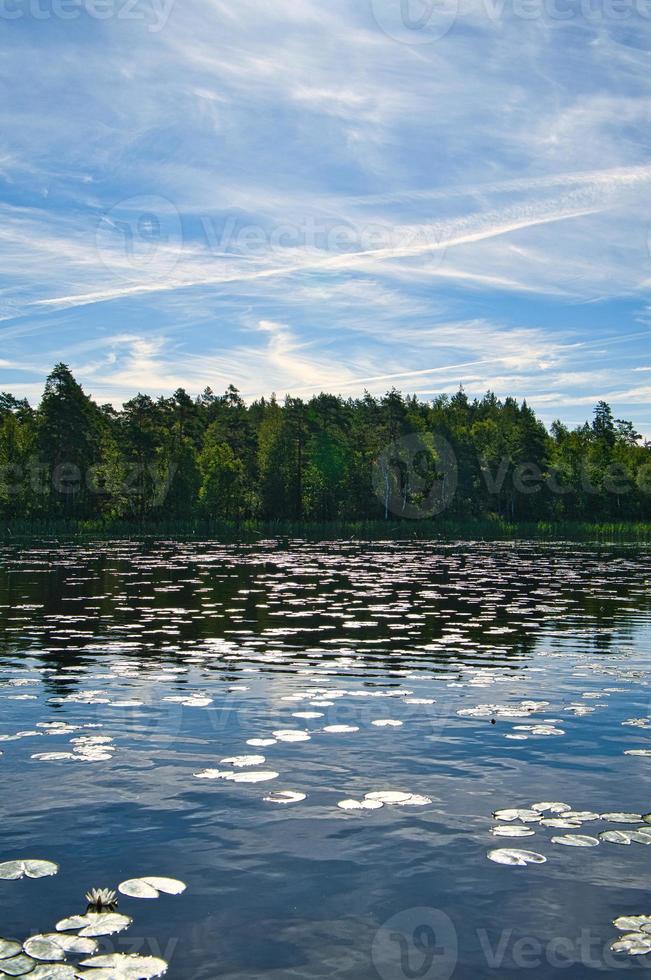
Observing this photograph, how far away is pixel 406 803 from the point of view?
8.30m

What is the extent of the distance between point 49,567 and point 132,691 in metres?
28.5

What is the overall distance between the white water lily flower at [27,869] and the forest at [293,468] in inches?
3265

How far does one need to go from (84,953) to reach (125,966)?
361 millimetres

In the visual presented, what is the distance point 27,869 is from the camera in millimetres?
6703

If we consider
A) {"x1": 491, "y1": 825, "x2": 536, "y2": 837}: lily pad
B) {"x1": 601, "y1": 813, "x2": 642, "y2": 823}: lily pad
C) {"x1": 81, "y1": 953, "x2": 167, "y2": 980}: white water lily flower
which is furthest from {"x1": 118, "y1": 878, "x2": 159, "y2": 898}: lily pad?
{"x1": 601, "y1": 813, "x2": 642, "y2": 823}: lily pad

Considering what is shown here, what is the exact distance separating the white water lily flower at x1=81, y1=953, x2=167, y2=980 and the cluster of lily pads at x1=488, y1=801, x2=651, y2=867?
3.13 m

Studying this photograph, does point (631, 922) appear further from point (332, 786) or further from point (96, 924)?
point (96, 924)

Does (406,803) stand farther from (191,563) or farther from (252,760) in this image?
(191,563)

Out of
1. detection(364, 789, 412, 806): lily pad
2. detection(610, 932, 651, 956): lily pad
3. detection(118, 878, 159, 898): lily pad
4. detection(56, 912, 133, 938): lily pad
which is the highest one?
Answer: detection(56, 912, 133, 938): lily pad

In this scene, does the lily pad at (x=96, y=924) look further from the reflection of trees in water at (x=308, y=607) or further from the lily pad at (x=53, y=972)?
the reflection of trees in water at (x=308, y=607)

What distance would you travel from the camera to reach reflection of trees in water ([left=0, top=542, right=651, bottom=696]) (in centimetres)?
1745

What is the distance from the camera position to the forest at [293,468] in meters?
94.7

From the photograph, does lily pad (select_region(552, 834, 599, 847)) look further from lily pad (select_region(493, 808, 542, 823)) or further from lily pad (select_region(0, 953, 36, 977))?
lily pad (select_region(0, 953, 36, 977))

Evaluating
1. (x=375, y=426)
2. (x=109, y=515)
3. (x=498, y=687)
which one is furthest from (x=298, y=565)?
(x=375, y=426)
